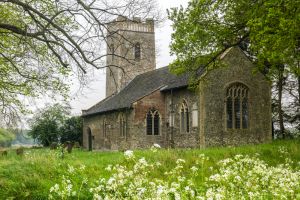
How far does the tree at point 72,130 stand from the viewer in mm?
52031

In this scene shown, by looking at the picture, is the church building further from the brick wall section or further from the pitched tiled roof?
the pitched tiled roof

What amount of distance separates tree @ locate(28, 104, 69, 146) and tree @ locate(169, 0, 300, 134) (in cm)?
3322

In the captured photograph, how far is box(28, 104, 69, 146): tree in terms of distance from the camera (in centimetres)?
5191

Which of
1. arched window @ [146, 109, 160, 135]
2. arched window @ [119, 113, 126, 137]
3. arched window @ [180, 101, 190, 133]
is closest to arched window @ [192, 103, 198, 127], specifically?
arched window @ [180, 101, 190, 133]

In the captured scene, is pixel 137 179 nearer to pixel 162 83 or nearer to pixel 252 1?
pixel 252 1

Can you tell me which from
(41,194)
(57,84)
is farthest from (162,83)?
(41,194)

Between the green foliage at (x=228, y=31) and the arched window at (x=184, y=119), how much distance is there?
31.1ft

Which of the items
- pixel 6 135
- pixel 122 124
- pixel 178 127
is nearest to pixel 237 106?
pixel 178 127

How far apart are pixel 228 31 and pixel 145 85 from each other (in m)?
19.9

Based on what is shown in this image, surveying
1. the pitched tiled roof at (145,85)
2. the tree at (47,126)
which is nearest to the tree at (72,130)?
the tree at (47,126)

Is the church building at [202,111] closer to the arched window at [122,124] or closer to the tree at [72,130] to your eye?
the arched window at [122,124]

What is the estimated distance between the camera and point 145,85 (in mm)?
39750

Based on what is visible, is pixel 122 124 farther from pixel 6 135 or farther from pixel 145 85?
pixel 6 135

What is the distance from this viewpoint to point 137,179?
665cm
